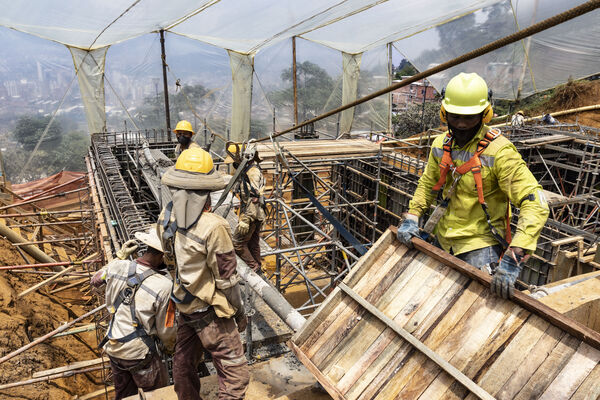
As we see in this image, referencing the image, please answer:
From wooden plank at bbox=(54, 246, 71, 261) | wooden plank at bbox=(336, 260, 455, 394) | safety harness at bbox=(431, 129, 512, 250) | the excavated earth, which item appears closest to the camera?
wooden plank at bbox=(336, 260, 455, 394)

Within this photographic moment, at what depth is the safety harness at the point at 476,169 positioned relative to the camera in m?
3.11

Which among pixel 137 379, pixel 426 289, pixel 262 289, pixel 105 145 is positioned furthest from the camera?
pixel 105 145

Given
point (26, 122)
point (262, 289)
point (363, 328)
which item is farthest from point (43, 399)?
point (26, 122)

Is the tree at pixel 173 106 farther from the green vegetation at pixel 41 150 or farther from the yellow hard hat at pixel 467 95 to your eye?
the yellow hard hat at pixel 467 95

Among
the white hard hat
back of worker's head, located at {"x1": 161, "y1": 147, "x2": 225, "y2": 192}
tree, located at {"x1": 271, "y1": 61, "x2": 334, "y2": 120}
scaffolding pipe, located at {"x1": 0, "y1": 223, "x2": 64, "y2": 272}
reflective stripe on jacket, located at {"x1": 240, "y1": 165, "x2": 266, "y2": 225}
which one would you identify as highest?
tree, located at {"x1": 271, "y1": 61, "x2": 334, "y2": 120}

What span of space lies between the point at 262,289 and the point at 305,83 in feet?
63.6

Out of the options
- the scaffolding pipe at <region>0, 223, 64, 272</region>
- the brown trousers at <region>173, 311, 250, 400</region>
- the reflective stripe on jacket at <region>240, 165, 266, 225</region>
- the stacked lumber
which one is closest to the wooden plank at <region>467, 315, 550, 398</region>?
the brown trousers at <region>173, 311, 250, 400</region>

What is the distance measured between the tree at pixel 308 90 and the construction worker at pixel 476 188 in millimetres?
18753

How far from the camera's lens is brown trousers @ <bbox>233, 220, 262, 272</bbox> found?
23.6 feet

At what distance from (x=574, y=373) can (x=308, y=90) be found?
69.9 feet

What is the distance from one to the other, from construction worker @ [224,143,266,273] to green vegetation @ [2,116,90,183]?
13351 mm

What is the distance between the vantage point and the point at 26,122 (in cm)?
1666

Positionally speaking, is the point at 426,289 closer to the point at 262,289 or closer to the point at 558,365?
the point at 558,365

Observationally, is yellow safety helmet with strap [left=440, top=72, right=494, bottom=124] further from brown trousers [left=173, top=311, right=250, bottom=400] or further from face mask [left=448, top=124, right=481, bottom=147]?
brown trousers [left=173, top=311, right=250, bottom=400]
